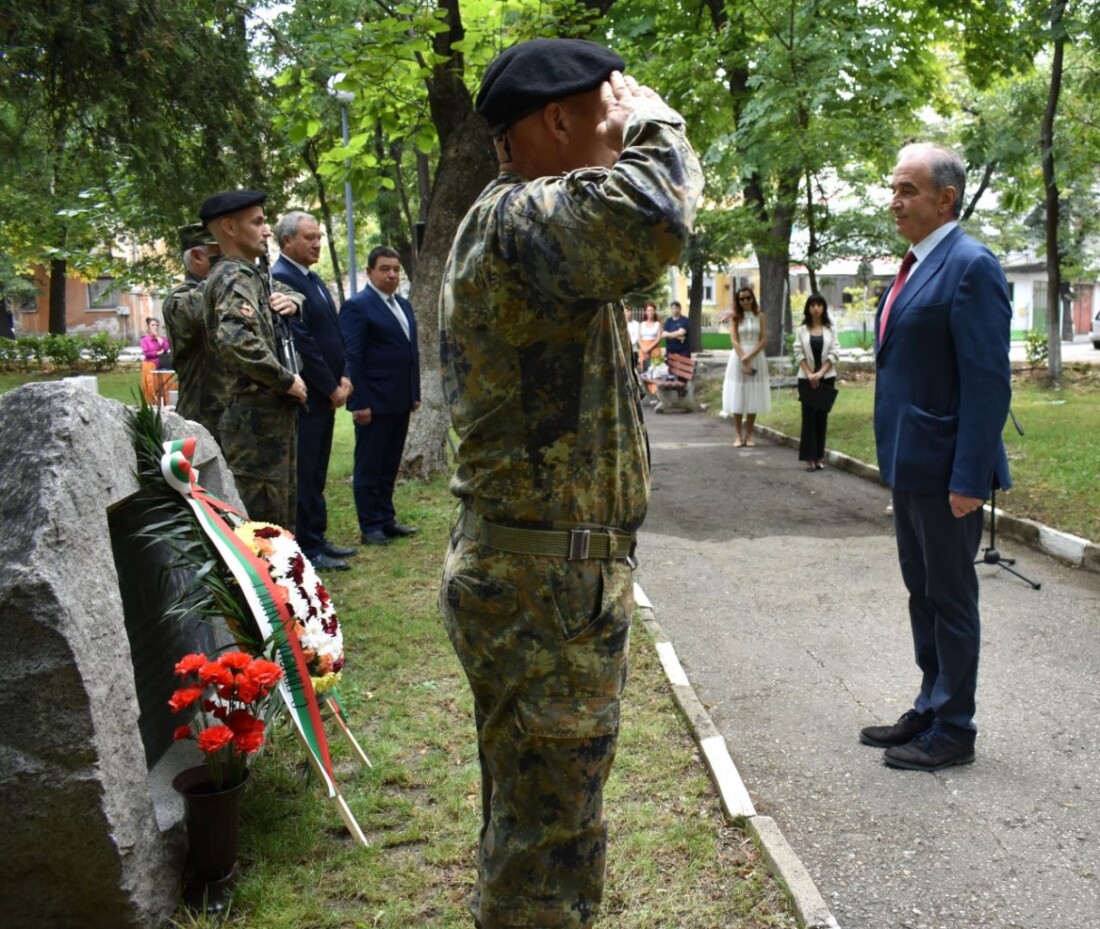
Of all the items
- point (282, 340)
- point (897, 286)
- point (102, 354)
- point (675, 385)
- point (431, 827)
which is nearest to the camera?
point (431, 827)

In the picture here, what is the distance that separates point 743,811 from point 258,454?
323 cm

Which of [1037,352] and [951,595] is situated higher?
[1037,352]

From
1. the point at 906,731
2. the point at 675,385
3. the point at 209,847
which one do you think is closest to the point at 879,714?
the point at 906,731

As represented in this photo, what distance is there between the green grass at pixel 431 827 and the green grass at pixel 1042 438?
493cm

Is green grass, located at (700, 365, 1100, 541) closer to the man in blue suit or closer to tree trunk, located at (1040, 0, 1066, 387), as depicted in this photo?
tree trunk, located at (1040, 0, 1066, 387)

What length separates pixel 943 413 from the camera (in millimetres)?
4008

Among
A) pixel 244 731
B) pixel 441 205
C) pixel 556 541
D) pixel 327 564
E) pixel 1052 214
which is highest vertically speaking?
pixel 1052 214

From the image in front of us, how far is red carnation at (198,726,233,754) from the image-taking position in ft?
10.1

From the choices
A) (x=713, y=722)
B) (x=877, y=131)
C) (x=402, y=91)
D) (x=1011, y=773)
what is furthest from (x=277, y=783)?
(x=877, y=131)

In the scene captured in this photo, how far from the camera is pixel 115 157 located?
6234 mm

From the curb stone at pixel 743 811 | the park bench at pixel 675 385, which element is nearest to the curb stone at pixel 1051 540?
the curb stone at pixel 743 811

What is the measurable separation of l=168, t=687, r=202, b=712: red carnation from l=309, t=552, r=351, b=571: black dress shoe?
4.02 meters

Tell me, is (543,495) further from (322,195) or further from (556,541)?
(322,195)

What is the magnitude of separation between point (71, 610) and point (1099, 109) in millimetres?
18001
